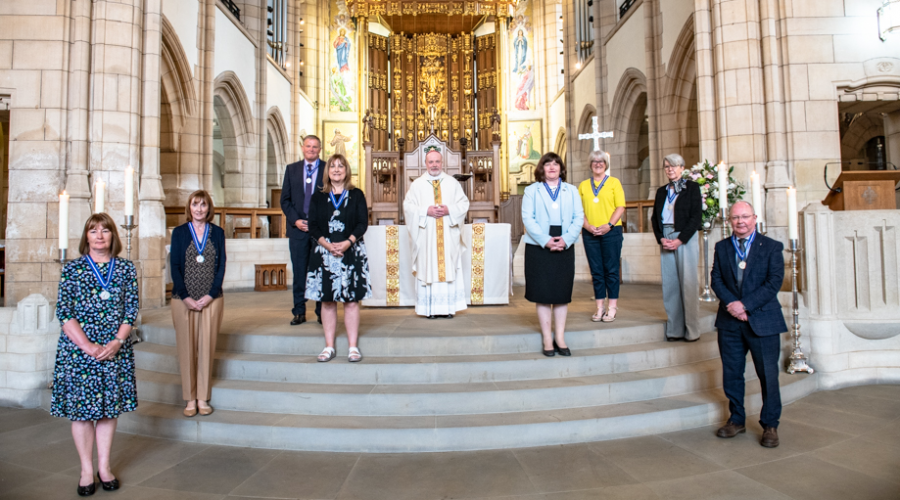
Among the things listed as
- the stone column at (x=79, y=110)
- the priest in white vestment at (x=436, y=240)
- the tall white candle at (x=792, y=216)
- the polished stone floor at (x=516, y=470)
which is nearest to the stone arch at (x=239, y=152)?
the stone column at (x=79, y=110)

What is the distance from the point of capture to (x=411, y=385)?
135 inches

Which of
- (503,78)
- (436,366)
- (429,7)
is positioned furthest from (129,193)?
(503,78)

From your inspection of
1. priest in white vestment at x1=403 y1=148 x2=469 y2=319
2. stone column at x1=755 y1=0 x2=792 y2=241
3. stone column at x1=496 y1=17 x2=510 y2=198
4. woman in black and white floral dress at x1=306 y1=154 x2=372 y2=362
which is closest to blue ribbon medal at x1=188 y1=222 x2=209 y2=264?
woman in black and white floral dress at x1=306 y1=154 x2=372 y2=362

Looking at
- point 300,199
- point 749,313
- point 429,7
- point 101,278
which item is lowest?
point 749,313

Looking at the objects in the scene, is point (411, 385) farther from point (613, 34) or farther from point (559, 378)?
point (613, 34)

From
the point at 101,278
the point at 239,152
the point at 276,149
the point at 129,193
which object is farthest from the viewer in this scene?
the point at 276,149

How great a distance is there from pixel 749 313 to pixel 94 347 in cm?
332

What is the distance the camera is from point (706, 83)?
22.0ft

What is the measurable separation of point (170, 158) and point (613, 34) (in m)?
9.06

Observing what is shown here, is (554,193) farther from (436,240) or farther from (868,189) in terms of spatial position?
(868,189)

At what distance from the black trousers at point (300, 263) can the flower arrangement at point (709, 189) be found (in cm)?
401

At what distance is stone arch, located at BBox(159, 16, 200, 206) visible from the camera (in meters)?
8.62

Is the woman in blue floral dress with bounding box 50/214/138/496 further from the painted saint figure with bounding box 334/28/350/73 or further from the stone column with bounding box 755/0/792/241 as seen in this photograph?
the painted saint figure with bounding box 334/28/350/73

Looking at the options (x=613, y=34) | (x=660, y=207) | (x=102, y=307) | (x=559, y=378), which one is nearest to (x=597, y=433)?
(x=559, y=378)
